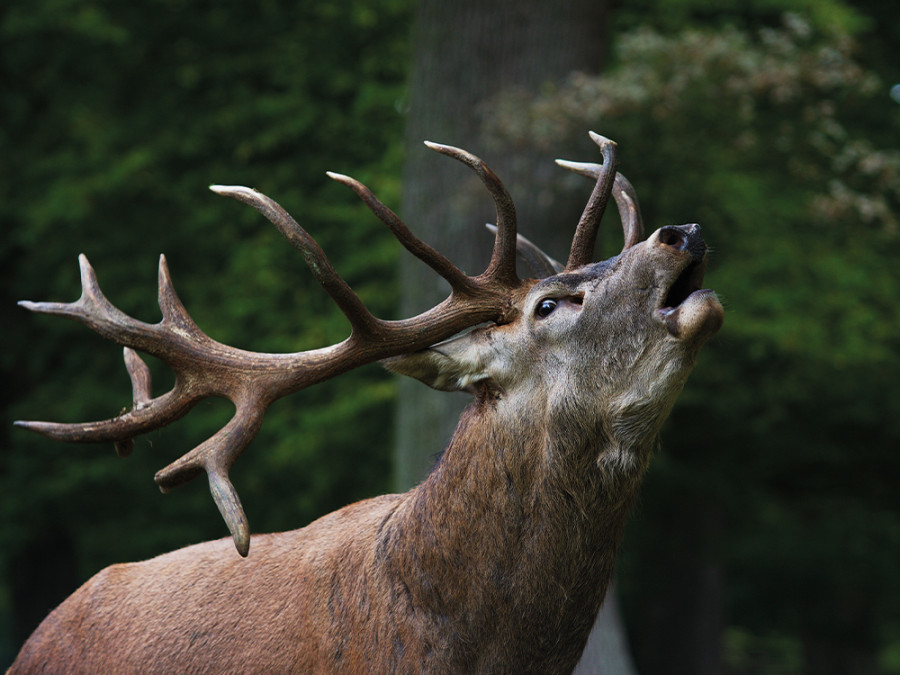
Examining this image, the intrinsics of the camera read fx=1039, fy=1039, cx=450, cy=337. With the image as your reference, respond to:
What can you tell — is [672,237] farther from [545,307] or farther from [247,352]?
[247,352]

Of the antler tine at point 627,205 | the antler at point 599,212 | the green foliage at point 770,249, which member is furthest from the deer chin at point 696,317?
the green foliage at point 770,249

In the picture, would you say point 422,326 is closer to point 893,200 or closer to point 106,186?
point 893,200

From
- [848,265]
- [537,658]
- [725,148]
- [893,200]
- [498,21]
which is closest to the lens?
[537,658]

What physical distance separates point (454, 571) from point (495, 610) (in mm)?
172

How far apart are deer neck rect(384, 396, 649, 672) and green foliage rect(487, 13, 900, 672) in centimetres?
103

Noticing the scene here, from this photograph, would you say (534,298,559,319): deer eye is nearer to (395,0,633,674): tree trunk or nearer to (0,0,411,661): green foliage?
(395,0,633,674): tree trunk

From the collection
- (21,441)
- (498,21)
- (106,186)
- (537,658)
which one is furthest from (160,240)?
A: (537,658)

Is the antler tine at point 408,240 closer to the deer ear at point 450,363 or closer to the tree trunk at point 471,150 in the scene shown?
the deer ear at point 450,363

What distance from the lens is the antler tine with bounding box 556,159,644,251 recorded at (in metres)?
3.73

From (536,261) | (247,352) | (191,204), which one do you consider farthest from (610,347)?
(191,204)

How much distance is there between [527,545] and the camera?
3.16 meters

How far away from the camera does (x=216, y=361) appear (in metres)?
3.32

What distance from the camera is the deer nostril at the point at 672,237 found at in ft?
10.2

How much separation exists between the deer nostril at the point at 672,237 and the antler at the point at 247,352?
615 millimetres
